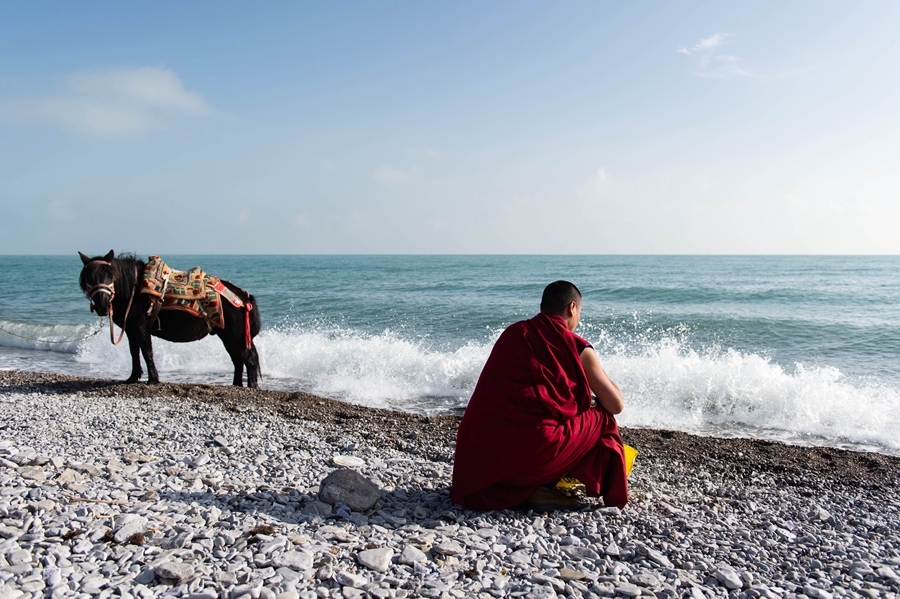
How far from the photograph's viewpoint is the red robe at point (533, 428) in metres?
3.56

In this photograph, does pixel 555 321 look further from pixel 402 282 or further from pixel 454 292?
pixel 402 282

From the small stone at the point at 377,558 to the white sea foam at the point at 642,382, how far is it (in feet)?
18.1

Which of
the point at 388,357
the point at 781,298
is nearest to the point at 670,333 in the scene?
the point at 388,357

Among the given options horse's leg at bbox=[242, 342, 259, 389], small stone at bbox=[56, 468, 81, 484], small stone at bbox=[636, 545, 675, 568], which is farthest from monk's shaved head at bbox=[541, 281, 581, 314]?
horse's leg at bbox=[242, 342, 259, 389]

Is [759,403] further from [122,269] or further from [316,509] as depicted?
[122,269]

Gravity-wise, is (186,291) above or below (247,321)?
above

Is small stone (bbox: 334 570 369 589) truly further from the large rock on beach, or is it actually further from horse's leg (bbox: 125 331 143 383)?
horse's leg (bbox: 125 331 143 383)

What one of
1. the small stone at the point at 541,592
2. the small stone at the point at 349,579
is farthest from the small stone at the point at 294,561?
the small stone at the point at 541,592

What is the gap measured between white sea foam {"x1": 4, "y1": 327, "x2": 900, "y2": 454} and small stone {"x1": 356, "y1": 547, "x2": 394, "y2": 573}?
5.51 metres

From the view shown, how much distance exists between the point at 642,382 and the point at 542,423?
651 centimetres

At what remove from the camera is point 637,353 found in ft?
40.4

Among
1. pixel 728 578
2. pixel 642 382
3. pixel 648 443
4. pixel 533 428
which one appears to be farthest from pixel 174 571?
pixel 642 382

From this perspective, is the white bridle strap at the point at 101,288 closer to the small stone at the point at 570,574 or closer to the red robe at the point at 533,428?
the red robe at the point at 533,428

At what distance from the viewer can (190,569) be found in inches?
104
